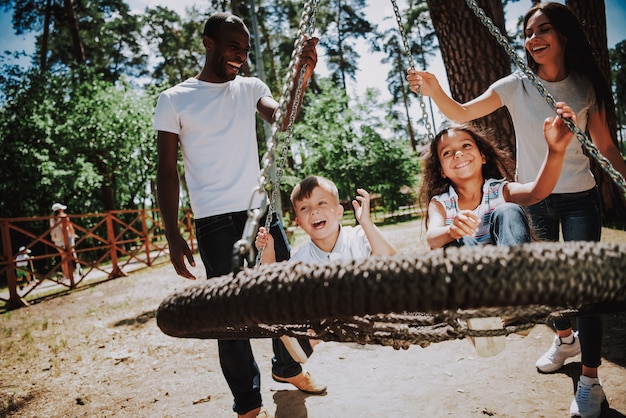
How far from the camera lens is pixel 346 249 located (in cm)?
213

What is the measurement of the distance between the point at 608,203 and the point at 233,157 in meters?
8.43

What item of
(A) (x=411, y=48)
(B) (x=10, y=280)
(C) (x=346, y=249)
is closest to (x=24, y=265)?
(B) (x=10, y=280)

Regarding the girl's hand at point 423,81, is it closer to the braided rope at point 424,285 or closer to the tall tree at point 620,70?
the braided rope at point 424,285

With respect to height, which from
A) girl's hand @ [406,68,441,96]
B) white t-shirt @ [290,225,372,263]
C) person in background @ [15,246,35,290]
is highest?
girl's hand @ [406,68,441,96]

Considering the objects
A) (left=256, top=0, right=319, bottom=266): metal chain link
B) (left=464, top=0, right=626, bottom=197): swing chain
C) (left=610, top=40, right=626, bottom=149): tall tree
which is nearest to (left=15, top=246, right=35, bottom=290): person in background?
(left=256, top=0, right=319, bottom=266): metal chain link

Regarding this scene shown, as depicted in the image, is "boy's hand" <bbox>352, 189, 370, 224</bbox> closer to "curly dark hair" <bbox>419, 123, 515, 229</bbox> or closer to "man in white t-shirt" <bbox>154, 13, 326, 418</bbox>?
"curly dark hair" <bbox>419, 123, 515, 229</bbox>

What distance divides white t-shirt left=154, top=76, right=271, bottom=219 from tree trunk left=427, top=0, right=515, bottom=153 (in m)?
2.62

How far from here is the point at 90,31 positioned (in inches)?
634

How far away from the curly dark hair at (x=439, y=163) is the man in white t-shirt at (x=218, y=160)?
798mm

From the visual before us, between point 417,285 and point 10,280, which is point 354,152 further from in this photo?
point 417,285

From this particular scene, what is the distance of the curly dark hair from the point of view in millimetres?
1945

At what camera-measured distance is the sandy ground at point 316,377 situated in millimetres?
2074

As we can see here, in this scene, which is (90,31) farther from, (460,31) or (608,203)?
(608,203)

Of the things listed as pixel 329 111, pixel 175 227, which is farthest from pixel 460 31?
pixel 329 111
